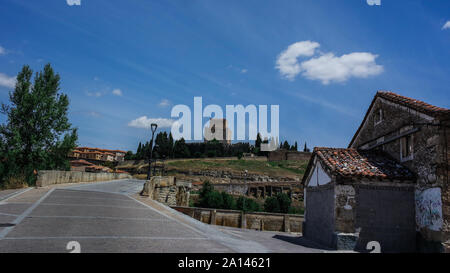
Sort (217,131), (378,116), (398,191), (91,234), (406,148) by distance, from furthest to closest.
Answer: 1. (217,131)
2. (378,116)
3. (406,148)
4. (398,191)
5. (91,234)

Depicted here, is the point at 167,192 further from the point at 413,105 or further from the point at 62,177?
the point at 413,105

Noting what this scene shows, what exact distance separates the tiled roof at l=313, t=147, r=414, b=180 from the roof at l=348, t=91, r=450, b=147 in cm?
229

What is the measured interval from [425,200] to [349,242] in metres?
2.93

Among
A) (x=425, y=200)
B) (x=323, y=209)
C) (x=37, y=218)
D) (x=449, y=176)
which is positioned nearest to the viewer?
(x=37, y=218)

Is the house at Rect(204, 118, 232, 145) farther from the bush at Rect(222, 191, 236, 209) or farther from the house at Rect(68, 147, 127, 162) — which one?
the bush at Rect(222, 191, 236, 209)

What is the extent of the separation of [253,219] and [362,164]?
886 inches

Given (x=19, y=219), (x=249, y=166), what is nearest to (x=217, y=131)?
(x=249, y=166)

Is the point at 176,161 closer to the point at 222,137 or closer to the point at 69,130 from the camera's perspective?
the point at 222,137

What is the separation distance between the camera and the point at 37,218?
29.6ft

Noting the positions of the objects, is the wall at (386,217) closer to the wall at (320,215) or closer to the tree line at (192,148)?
the wall at (320,215)

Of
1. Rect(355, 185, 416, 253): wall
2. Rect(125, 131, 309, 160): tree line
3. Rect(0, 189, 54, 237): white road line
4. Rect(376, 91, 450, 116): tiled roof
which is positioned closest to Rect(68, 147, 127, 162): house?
Rect(125, 131, 309, 160): tree line

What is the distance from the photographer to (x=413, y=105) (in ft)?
37.3
